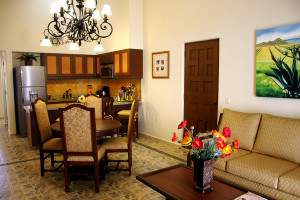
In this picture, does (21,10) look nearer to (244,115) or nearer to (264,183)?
(244,115)

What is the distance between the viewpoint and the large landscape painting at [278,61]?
333 centimetres

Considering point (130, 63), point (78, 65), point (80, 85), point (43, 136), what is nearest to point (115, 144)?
point (43, 136)

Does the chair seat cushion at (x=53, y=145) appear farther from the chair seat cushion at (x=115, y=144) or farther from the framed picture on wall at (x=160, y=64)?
the framed picture on wall at (x=160, y=64)

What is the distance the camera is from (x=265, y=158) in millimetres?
3033

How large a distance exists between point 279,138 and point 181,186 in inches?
59.3

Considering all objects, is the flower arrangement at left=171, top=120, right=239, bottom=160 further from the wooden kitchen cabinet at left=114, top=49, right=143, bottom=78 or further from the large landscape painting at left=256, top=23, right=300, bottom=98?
the wooden kitchen cabinet at left=114, top=49, right=143, bottom=78

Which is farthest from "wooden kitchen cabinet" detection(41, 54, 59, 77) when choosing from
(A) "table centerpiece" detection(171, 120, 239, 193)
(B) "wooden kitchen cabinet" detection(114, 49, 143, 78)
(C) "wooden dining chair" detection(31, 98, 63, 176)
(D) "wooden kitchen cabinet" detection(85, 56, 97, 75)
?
(A) "table centerpiece" detection(171, 120, 239, 193)

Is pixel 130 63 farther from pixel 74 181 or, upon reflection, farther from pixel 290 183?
pixel 290 183

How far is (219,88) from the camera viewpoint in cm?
440

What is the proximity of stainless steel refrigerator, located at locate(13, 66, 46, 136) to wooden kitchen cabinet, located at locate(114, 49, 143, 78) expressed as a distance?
6.45ft

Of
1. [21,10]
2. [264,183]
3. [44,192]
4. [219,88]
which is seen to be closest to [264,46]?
[219,88]

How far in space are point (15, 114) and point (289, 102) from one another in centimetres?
626

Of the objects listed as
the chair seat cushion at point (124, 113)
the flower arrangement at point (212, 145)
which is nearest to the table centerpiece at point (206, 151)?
the flower arrangement at point (212, 145)

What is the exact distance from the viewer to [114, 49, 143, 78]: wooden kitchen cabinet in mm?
6086
